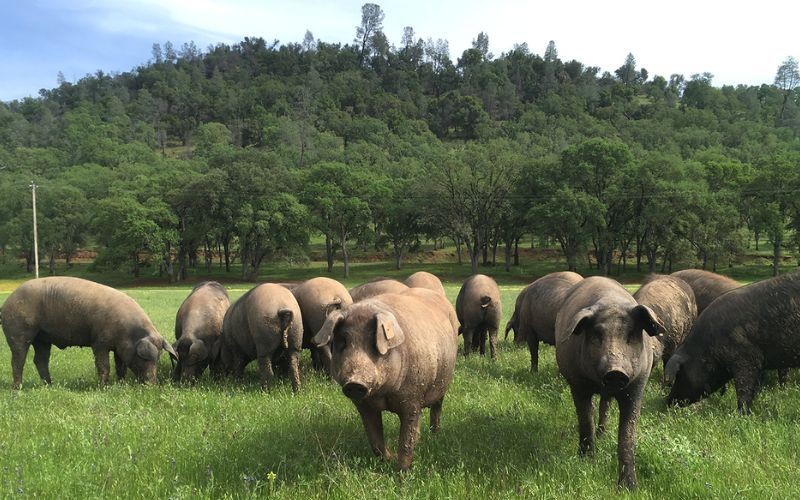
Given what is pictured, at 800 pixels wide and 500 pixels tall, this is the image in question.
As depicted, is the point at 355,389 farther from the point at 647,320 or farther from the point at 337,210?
the point at 337,210

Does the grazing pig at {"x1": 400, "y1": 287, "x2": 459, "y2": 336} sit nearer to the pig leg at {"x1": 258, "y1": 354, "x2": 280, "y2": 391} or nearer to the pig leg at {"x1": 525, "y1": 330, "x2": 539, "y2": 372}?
the pig leg at {"x1": 258, "y1": 354, "x2": 280, "y2": 391}

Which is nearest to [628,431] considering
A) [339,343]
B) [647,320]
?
[647,320]

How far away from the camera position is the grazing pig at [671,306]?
1009 cm

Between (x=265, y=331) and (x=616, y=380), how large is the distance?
267 inches

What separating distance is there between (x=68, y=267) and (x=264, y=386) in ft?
256

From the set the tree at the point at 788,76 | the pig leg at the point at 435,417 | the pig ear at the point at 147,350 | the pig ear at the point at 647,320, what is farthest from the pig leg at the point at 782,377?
the tree at the point at 788,76

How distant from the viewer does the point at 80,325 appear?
11.2 metres

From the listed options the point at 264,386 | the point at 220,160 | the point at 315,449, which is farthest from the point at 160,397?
the point at 220,160

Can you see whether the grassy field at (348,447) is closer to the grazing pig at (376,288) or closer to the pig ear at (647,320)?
the pig ear at (647,320)

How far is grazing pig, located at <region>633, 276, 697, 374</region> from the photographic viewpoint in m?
10.1

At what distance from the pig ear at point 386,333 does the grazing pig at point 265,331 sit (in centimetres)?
495

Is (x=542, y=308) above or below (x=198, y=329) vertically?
above

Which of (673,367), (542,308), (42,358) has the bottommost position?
(42,358)

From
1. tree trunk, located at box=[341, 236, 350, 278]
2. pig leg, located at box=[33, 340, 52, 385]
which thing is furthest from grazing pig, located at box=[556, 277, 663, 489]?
tree trunk, located at box=[341, 236, 350, 278]
